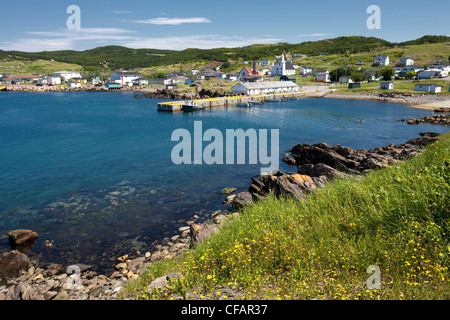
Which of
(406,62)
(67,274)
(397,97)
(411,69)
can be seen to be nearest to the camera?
(67,274)

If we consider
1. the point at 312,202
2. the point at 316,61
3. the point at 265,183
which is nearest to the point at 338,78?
the point at 316,61

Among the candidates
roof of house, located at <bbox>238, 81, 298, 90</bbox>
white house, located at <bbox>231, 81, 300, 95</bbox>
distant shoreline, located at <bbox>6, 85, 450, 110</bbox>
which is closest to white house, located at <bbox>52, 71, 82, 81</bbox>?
distant shoreline, located at <bbox>6, 85, 450, 110</bbox>

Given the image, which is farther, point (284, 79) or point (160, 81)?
point (160, 81)

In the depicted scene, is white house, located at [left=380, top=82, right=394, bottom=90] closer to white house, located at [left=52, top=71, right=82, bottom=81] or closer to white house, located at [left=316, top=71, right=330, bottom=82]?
white house, located at [left=316, top=71, right=330, bottom=82]

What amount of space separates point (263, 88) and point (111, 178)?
87.2m

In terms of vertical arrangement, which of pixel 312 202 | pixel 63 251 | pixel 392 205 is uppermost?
pixel 392 205

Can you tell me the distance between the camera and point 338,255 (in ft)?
24.2

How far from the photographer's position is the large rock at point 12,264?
518 inches

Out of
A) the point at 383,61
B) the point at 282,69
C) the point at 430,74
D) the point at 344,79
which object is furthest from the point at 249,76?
the point at 430,74

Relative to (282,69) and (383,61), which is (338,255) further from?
(383,61)

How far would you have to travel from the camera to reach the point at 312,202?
36.9 ft
